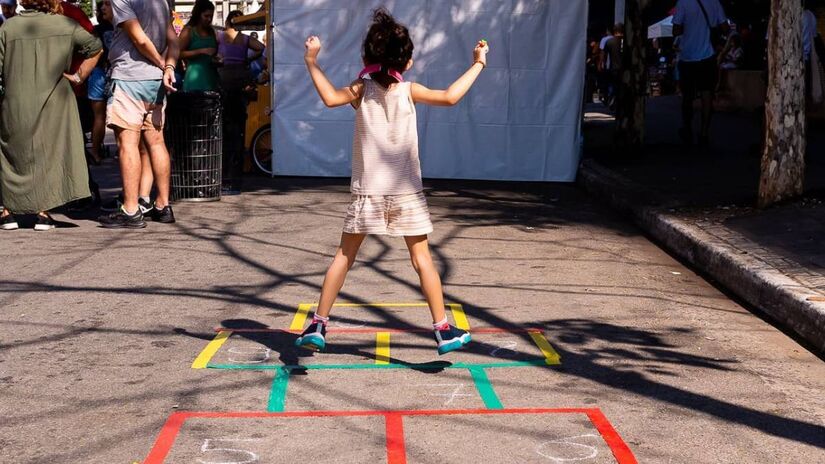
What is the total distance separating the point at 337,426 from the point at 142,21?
20.6 ft

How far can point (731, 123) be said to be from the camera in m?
20.4

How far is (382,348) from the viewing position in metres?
6.19

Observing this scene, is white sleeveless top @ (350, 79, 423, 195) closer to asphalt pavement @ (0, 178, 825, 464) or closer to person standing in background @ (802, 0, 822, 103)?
asphalt pavement @ (0, 178, 825, 464)

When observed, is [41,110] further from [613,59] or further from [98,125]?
[613,59]

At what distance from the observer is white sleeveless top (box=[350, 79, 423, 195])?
19.0ft

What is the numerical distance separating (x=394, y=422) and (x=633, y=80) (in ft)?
35.5

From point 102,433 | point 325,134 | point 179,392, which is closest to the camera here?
point 102,433

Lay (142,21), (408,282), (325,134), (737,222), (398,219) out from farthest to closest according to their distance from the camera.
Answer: (325,134) → (142,21) → (737,222) → (408,282) → (398,219)

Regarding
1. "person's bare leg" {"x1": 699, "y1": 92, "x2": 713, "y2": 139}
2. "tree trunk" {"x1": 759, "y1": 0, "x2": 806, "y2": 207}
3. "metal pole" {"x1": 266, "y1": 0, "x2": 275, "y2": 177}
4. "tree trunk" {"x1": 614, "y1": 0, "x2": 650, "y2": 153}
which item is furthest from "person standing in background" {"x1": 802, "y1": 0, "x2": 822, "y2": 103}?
"metal pole" {"x1": 266, "y1": 0, "x2": 275, "y2": 177}

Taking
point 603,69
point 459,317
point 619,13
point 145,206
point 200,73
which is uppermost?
point 619,13

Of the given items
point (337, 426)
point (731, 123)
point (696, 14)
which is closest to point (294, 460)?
point (337, 426)

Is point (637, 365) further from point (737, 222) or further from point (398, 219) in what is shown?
point (737, 222)

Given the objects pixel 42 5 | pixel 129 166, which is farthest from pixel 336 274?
pixel 42 5

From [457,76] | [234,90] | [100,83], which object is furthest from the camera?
[100,83]
